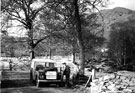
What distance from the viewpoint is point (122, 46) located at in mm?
63281

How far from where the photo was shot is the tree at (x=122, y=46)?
204ft

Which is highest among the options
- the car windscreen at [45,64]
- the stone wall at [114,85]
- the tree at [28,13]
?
the tree at [28,13]

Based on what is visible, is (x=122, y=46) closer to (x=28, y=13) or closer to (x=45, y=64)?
(x=28, y=13)

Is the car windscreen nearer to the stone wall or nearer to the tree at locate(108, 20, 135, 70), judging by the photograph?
the stone wall

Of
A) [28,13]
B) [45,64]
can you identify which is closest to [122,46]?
[28,13]

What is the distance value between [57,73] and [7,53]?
14.3 metres

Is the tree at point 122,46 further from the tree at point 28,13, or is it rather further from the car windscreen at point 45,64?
the car windscreen at point 45,64

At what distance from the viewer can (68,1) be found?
64.4ft

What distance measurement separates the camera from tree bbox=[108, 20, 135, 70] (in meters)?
62.1

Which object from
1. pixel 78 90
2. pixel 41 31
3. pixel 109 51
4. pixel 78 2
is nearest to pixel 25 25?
pixel 41 31

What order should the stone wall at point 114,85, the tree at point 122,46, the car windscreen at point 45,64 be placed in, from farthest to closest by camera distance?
the tree at point 122,46, the car windscreen at point 45,64, the stone wall at point 114,85

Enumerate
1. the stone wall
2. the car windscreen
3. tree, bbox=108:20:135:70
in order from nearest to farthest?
the stone wall
the car windscreen
tree, bbox=108:20:135:70

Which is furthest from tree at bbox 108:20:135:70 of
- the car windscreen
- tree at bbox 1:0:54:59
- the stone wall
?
the stone wall

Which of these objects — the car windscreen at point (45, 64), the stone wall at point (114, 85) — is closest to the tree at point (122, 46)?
the car windscreen at point (45, 64)
